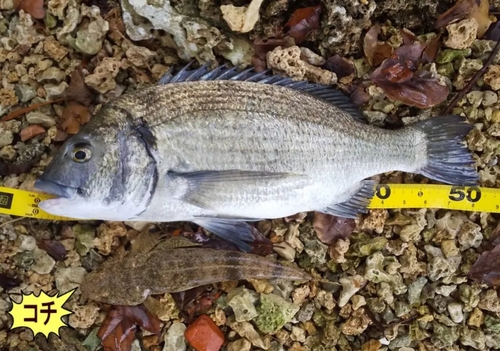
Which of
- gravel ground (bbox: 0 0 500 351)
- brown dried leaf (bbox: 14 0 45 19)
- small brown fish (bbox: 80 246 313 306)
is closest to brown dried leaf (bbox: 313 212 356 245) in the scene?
gravel ground (bbox: 0 0 500 351)

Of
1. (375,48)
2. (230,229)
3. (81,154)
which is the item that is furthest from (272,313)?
(375,48)

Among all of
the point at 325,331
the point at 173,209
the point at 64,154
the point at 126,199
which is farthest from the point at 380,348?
the point at 64,154

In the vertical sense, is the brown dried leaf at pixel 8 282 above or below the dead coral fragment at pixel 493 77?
below

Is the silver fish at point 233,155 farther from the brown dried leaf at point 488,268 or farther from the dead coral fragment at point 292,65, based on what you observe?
the brown dried leaf at point 488,268

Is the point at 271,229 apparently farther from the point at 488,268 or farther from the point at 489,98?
the point at 489,98

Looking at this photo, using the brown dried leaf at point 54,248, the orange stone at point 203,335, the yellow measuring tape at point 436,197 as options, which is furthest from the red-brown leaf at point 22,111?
the orange stone at point 203,335
